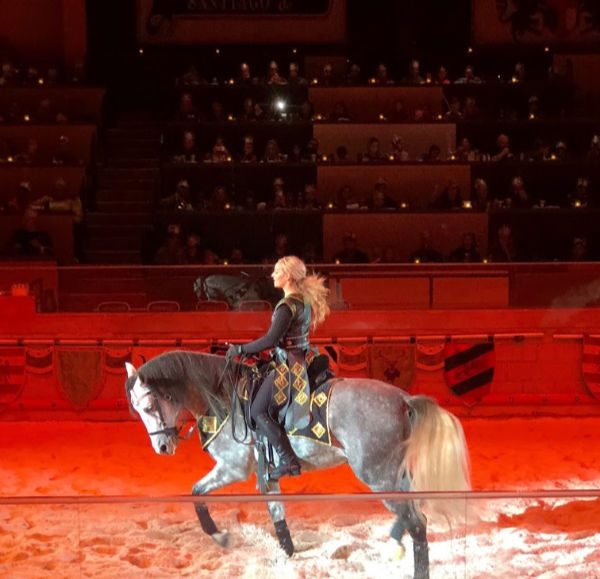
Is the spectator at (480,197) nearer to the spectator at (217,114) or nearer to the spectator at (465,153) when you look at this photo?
the spectator at (465,153)

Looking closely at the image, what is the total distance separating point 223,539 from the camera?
5.68 metres

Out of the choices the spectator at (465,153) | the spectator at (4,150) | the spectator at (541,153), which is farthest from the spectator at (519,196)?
the spectator at (4,150)

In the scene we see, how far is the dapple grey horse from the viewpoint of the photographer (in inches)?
261

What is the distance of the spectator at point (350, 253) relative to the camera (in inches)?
589

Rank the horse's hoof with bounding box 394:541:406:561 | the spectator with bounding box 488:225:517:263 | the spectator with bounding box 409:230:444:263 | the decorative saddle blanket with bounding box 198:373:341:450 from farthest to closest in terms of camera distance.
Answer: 1. the spectator with bounding box 488:225:517:263
2. the spectator with bounding box 409:230:444:263
3. the decorative saddle blanket with bounding box 198:373:341:450
4. the horse's hoof with bounding box 394:541:406:561

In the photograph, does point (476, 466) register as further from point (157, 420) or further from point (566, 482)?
point (157, 420)

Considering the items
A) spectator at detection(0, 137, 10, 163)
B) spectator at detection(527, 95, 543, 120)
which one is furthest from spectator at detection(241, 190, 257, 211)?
spectator at detection(527, 95, 543, 120)

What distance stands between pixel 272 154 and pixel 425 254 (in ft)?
12.4

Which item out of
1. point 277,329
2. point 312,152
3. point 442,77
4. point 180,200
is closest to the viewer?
point 277,329

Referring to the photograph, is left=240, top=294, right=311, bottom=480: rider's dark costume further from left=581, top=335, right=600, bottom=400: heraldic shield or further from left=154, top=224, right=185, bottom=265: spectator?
left=154, top=224, right=185, bottom=265: spectator

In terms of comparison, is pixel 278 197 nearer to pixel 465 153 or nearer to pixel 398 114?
pixel 398 114

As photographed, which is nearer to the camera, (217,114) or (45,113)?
(217,114)

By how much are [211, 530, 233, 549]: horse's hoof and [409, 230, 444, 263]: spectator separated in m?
9.48

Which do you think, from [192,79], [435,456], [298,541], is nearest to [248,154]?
[192,79]
